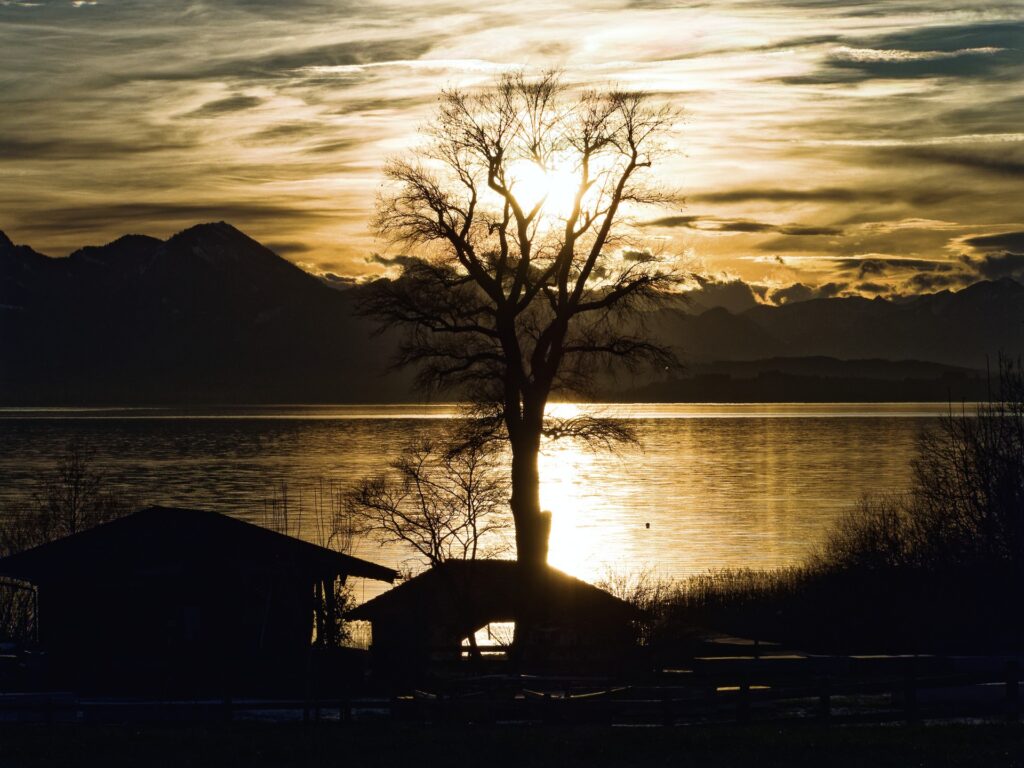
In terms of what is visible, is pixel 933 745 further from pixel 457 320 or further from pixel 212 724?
pixel 457 320

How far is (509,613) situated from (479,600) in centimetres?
122

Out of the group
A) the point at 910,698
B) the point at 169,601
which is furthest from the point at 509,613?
the point at 910,698

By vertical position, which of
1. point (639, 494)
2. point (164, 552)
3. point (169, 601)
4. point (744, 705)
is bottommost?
point (744, 705)

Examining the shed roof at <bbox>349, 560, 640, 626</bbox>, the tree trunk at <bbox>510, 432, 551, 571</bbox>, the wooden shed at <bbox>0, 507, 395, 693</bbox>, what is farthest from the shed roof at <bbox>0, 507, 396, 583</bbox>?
the tree trunk at <bbox>510, 432, 551, 571</bbox>

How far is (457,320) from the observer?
42.3 m

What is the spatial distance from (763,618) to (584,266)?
19.1m

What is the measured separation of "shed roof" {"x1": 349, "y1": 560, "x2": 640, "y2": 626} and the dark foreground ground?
1676cm

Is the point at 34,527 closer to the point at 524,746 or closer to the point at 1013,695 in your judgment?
the point at 524,746

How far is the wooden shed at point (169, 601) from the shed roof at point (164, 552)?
0.09ft

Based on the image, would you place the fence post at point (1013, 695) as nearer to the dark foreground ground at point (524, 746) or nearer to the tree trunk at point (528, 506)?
the dark foreground ground at point (524, 746)

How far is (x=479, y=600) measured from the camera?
4528 centimetres

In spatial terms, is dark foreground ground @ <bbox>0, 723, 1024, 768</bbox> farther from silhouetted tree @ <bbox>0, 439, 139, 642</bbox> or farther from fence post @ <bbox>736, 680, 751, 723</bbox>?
silhouetted tree @ <bbox>0, 439, 139, 642</bbox>

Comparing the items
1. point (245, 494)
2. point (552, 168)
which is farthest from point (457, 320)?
point (245, 494)

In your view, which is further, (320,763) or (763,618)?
(763,618)
